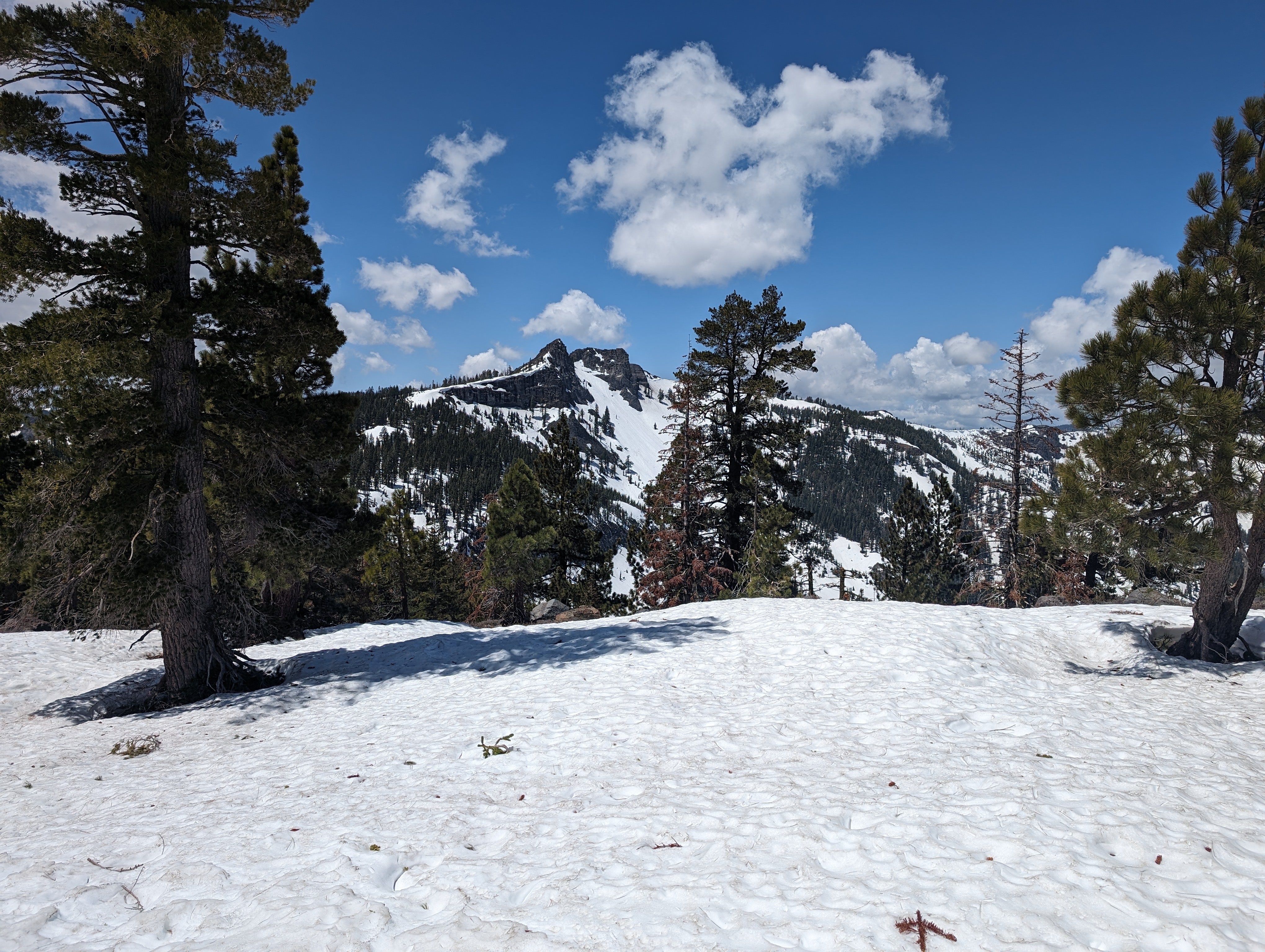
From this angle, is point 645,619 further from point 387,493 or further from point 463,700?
point 387,493

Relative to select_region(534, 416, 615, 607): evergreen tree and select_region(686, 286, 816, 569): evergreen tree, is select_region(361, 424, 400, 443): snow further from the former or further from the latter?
select_region(686, 286, 816, 569): evergreen tree

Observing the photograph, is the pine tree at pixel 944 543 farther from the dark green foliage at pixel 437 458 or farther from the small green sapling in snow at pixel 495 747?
the dark green foliage at pixel 437 458

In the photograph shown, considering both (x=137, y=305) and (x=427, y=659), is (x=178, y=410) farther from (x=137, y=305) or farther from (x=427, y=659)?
(x=427, y=659)

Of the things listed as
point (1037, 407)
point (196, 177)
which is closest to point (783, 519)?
point (1037, 407)

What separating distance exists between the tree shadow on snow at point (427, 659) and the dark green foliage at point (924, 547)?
27.5m

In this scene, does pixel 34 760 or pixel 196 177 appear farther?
pixel 196 177

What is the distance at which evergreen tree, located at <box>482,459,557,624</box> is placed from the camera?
22828 millimetres

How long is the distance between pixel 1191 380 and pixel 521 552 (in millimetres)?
19647

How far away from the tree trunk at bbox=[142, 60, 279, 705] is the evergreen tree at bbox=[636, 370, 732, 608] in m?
13.5

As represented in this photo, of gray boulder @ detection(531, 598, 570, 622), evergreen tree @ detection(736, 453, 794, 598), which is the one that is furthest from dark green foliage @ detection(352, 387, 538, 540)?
evergreen tree @ detection(736, 453, 794, 598)

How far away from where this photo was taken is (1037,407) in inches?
705

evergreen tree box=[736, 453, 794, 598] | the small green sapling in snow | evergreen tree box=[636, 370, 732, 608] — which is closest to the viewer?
the small green sapling in snow

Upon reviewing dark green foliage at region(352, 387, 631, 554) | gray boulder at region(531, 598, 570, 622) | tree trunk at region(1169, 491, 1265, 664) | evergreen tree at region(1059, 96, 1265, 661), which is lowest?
gray boulder at region(531, 598, 570, 622)

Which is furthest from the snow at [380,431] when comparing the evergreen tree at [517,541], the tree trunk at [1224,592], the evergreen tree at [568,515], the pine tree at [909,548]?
the tree trunk at [1224,592]
